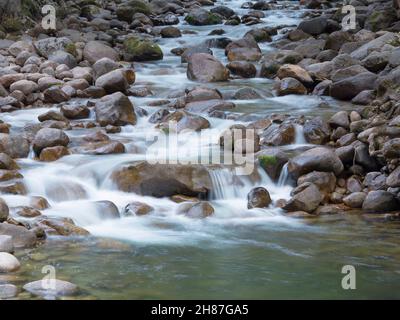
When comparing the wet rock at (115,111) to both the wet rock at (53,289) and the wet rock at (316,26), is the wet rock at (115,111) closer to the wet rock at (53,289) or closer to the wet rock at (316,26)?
the wet rock at (53,289)

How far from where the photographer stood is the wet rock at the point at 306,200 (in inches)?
324

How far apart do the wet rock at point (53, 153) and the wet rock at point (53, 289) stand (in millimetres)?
4315

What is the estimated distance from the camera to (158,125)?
11.1 meters

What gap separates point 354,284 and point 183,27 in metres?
16.0

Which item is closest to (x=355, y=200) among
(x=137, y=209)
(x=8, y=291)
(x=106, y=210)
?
(x=137, y=209)

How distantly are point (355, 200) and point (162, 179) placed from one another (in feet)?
8.30

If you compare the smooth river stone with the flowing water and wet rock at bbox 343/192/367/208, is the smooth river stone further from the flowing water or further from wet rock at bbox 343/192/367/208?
wet rock at bbox 343/192/367/208

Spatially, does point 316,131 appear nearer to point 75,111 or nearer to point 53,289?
point 75,111

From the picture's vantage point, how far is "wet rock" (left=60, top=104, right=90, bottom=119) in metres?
11.4

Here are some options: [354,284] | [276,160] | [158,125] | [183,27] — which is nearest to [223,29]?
[183,27]

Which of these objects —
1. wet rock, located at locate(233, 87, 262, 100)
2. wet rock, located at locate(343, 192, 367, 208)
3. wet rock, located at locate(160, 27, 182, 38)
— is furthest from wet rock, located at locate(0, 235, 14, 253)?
wet rock, located at locate(160, 27, 182, 38)
